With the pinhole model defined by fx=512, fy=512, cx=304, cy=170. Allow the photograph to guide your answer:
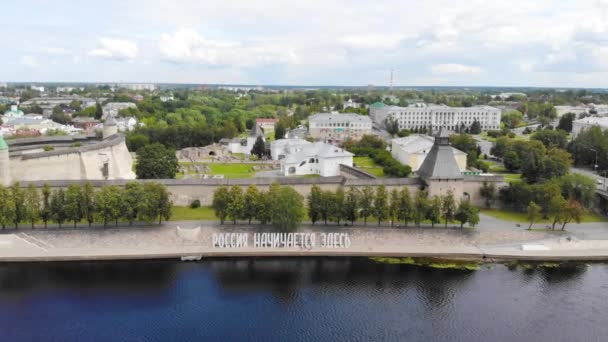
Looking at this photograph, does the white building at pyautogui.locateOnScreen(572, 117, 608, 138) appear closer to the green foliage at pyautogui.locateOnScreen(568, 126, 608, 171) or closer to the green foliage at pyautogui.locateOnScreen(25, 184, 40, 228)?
the green foliage at pyautogui.locateOnScreen(568, 126, 608, 171)

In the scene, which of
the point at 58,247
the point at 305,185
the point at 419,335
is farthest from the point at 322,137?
the point at 419,335

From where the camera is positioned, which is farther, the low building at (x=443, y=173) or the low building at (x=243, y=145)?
the low building at (x=243, y=145)

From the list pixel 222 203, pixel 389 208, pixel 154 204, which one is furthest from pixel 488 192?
pixel 154 204

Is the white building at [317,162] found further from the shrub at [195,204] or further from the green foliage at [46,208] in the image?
the green foliage at [46,208]

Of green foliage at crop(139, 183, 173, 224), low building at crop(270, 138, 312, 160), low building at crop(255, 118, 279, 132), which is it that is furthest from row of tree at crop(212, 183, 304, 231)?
low building at crop(255, 118, 279, 132)

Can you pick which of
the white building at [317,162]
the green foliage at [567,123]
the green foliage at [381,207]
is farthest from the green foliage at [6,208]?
the green foliage at [567,123]

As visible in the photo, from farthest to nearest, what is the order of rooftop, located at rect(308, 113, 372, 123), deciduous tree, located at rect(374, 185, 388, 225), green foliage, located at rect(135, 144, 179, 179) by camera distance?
rooftop, located at rect(308, 113, 372, 123)
green foliage, located at rect(135, 144, 179, 179)
deciduous tree, located at rect(374, 185, 388, 225)

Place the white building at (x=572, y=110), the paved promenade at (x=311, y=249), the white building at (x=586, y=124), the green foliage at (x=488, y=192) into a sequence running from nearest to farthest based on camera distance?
the paved promenade at (x=311, y=249) → the green foliage at (x=488, y=192) → the white building at (x=586, y=124) → the white building at (x=572, y=110)

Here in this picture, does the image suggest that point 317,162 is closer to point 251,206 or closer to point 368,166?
point 368,166
